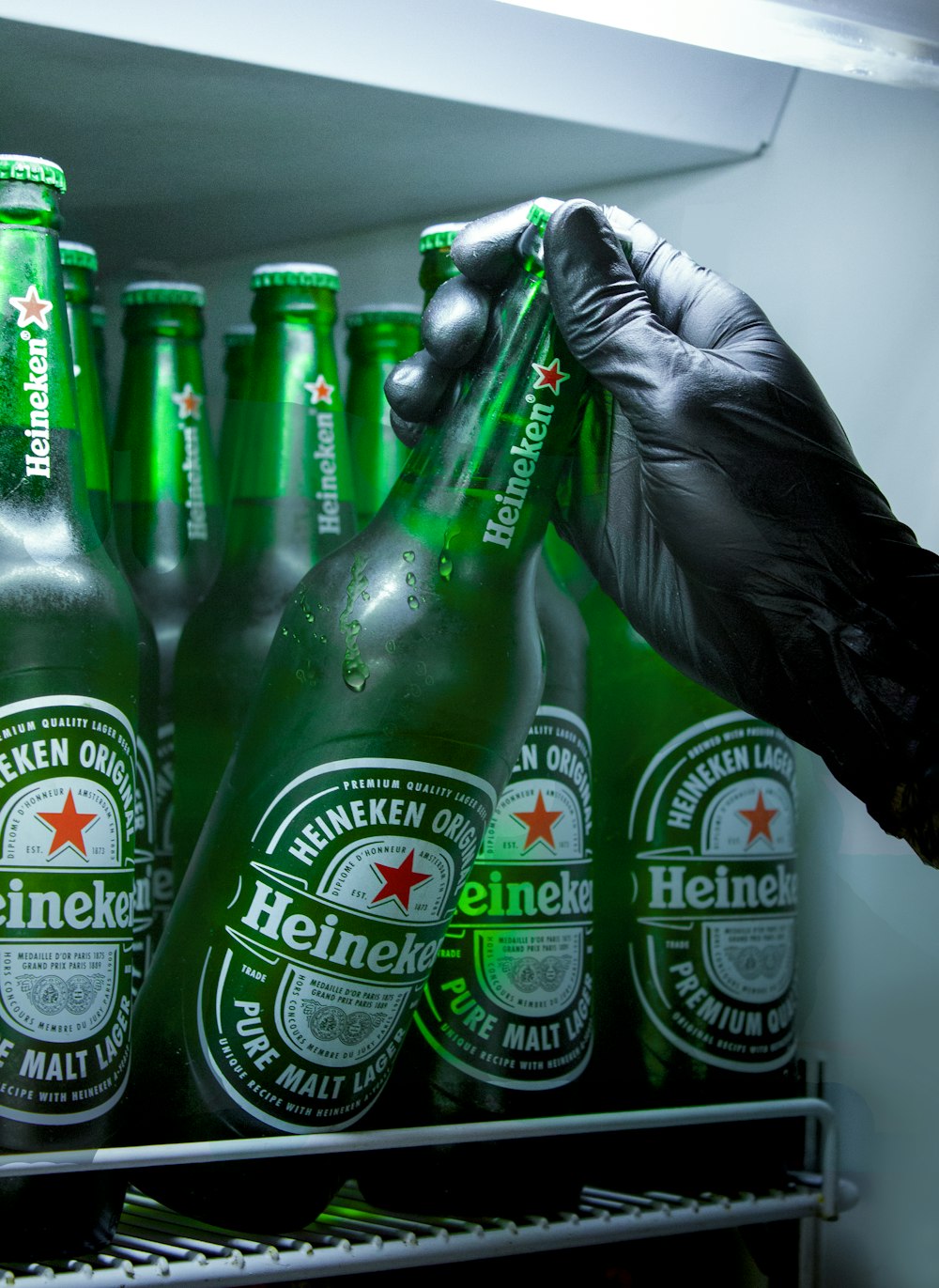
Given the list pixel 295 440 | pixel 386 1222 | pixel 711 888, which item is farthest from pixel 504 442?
pixel 386 1222

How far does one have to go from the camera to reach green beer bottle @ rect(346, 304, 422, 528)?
3.32 feet

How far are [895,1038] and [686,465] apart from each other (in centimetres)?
40

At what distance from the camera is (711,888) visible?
0.92 m

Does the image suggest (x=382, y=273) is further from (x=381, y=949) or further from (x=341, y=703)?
(x=381, y=949)

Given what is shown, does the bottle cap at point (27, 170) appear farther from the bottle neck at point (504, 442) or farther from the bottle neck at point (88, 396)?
the bottle neck at point (504, 442)

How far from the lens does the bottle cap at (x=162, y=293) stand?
997 millimetres

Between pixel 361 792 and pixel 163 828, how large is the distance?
26 cm

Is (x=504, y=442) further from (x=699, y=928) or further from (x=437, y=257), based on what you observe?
(x=699, y=928)

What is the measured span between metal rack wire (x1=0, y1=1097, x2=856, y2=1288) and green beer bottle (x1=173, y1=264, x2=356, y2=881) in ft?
0.83

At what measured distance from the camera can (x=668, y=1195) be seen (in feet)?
3.00

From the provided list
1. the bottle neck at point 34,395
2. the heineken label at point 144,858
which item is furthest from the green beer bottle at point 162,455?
the bottle neck at point 34,395

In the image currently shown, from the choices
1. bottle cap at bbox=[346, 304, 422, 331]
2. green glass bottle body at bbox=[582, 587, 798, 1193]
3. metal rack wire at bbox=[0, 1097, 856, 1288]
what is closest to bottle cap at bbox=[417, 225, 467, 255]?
bottle cap at bbox=[346, 304, 422, 331]

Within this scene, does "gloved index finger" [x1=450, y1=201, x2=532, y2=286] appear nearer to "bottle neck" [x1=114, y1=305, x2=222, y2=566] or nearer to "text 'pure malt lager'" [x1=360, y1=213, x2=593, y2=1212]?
"text 'pure malt lager'" [x1=360, y1=213, x2=593, y2=1212]

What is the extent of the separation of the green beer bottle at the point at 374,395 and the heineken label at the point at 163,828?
21 cm
